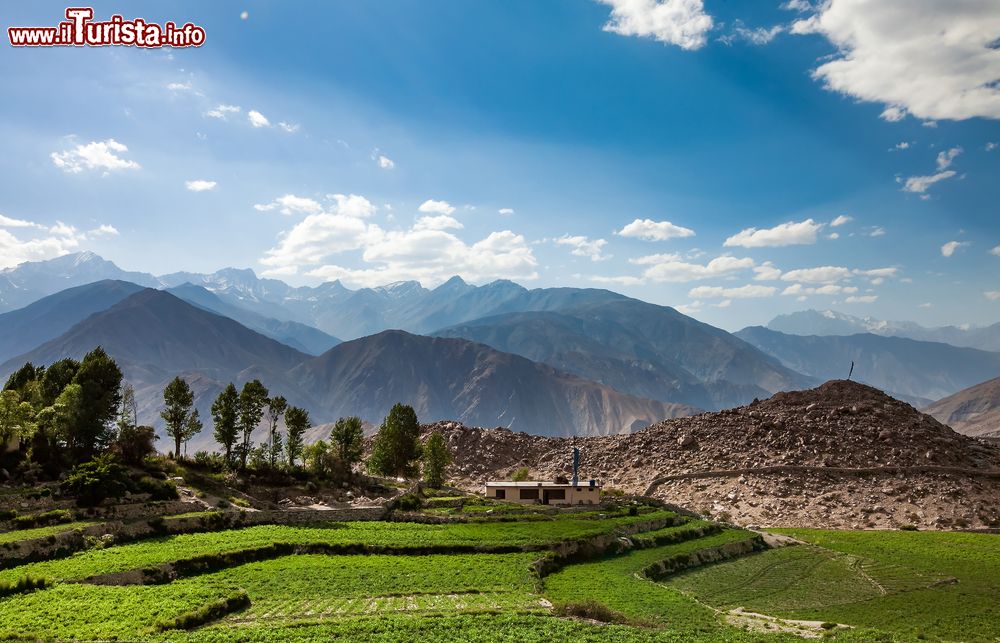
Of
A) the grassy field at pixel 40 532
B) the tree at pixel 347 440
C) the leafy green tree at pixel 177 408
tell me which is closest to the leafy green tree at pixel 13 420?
the grassy field at pixel 40 532

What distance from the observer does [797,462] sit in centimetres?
10281

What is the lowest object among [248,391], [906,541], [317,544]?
[906,541]

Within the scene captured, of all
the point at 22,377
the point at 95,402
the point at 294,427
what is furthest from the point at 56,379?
the point at 294,427

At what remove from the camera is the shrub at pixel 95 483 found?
183 ft

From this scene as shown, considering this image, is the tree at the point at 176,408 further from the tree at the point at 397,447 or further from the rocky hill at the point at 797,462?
the rocky hill at the point at 797,462

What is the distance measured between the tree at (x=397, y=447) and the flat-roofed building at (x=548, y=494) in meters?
21.5

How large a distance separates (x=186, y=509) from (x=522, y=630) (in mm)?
38305

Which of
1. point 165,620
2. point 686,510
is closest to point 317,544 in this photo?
point 165,620

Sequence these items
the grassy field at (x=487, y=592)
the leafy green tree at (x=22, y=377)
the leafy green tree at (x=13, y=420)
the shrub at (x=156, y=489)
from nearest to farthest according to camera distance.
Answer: the grassy field at (x=487, y=592)
the shrub at (x=156, y=489)
the leafy green tree at (x=13, y=420)
the leafy green tree at (x=22, y=377)

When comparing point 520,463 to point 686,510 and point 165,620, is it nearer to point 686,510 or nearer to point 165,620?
point 686,510

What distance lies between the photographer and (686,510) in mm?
88312

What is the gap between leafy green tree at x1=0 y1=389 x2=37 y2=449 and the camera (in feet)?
204

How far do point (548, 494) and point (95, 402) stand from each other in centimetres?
5167

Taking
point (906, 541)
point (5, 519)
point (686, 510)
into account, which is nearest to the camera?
point (5, 519)
